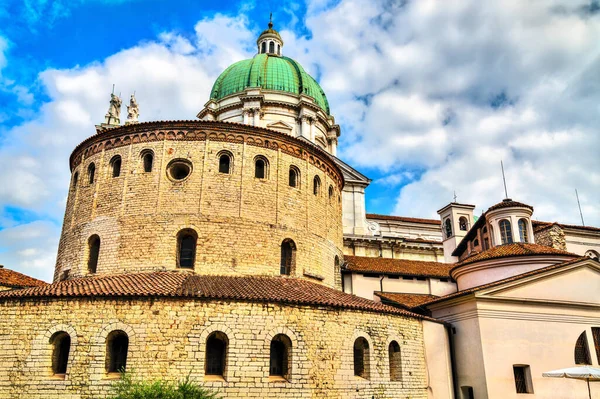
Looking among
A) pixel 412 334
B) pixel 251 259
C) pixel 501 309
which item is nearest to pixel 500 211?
pixel 501 309

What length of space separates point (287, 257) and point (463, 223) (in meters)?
22.9

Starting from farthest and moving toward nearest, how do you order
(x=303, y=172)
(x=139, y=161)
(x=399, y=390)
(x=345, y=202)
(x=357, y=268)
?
(x=345, y=202)
(x=357, y=268)
(x=303, y=172)
(x=139, y=161)
(x=399, y=390)

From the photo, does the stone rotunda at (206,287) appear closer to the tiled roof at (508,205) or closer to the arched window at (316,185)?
the arched window at (316,185)

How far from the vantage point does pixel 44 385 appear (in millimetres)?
15141

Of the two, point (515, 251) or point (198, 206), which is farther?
point (515, 251)

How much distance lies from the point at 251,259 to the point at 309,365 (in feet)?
17.2

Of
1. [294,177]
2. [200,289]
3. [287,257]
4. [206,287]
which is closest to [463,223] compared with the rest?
[294,177]

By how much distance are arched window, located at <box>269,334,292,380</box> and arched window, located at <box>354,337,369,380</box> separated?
306 centimetres

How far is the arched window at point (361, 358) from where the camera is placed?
1816 cm

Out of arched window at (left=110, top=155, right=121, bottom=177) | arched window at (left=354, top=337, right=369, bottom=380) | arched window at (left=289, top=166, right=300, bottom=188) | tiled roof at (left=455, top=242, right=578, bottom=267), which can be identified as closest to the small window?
arched window at (left=354, top=337, right=369, bottom=380)

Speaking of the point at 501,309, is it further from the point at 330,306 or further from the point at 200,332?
the point at 200,332

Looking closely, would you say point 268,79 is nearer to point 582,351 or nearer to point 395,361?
point 395,361

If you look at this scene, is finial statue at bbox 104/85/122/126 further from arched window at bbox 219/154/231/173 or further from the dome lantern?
the dome lantern

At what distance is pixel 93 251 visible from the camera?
68.5ft
